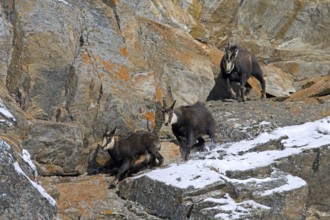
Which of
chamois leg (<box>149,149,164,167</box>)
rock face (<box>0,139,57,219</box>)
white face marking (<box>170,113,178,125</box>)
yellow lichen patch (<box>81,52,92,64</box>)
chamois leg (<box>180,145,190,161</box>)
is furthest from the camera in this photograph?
yellow lichen patch (<box>81,52,92,64</box>)

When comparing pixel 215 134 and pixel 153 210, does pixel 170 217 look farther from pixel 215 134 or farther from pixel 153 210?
pixel 215 134

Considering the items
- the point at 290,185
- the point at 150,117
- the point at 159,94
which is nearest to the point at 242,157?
the point at 290,185

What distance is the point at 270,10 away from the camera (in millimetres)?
24344

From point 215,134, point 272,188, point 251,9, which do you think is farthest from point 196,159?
point 251,9

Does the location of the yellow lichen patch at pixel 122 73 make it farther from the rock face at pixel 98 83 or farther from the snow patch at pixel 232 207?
the snow patch at pixel 232 207

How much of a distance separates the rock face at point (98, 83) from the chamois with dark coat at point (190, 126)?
471 millimetres

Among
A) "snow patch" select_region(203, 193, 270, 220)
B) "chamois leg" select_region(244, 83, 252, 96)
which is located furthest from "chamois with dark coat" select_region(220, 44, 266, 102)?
"snow patch" select_region(203, 193, 270, 220)

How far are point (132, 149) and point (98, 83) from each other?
1.94m

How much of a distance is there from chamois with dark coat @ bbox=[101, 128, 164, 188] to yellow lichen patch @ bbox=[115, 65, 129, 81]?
1.91 m

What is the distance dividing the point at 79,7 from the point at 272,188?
290 inches

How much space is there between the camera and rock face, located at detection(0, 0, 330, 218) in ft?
43.9

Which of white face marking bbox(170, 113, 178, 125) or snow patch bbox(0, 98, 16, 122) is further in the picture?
white face marking bbox(170, 113, 178, 125)

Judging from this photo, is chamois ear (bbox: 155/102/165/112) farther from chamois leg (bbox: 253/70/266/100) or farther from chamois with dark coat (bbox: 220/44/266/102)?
chamois leg (bbox: 253/70/266/100)

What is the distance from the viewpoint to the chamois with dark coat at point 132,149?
44.3 ft
